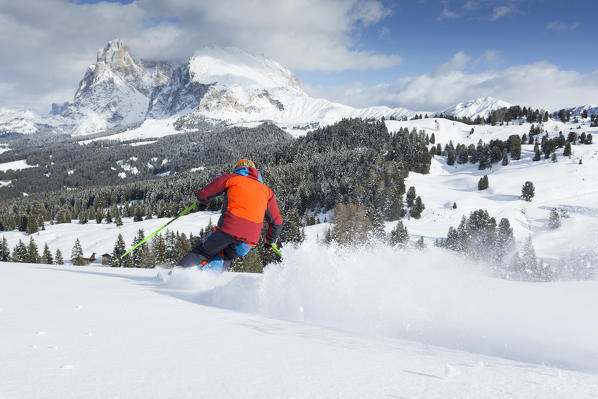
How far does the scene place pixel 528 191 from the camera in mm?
82688

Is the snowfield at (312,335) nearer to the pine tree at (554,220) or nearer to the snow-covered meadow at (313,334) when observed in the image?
the snow-covered meadow at (313,334)

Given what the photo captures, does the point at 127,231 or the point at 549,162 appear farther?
the point at 549,162

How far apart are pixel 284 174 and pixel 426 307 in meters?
111

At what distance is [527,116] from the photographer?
149 meters

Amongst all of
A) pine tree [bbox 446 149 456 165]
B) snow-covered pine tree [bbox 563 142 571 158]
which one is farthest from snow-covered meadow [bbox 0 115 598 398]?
snow-covered pine tree [bbox 563 142 571 158]

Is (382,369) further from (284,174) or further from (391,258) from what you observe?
Result: (284,174)

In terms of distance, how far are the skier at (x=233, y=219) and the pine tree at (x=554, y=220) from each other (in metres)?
85.9

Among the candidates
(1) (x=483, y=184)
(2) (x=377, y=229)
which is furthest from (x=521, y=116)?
(2) (x=377, y=229)

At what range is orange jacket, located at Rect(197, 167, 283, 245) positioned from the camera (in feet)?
Result: 23.1

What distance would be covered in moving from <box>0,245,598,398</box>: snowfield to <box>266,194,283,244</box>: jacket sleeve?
1036 mm

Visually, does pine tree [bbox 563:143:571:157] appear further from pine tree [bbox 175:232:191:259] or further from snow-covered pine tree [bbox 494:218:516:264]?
pine tree [bbox 175:232:191:259]

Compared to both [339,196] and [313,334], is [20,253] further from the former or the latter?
[313,334]

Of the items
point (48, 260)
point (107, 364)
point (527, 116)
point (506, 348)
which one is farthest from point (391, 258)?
point (527, 116)

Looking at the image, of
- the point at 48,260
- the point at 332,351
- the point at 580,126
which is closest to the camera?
the point at 332,351
